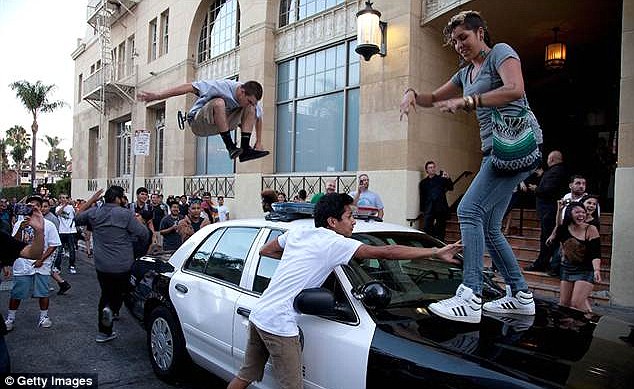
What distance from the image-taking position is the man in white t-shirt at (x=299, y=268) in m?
2.80

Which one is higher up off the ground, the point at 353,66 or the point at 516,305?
the point at 353,66

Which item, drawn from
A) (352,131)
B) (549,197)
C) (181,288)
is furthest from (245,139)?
(352,131)

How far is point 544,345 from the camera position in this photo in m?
2.60

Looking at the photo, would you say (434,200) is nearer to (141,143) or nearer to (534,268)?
(534,268)

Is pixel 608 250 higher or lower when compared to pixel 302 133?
lower

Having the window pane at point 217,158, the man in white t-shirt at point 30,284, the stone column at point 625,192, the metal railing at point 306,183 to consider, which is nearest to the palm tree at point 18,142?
the window pane at point 217,158

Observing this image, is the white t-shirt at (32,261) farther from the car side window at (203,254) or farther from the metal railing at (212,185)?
the metal railing at (212,185)

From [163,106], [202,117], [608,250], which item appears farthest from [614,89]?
[163,106]

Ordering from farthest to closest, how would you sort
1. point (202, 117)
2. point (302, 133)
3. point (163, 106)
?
point (163, 106), point (302, 133), point (202, 117)

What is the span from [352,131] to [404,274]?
8164mm

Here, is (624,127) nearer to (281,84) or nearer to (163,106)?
(281,84)

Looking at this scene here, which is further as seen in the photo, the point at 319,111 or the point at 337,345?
the point at 319,111

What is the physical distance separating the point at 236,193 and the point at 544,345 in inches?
480

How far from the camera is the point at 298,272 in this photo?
2.87 metres
